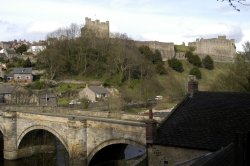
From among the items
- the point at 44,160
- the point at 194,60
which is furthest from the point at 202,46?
the point at 44,160

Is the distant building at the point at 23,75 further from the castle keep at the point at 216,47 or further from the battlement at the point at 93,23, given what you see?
the castle keep at the point at 216,47

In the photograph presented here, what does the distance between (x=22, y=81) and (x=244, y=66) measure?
39.1m

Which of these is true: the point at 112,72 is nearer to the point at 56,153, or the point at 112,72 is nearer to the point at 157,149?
the point at 56,153

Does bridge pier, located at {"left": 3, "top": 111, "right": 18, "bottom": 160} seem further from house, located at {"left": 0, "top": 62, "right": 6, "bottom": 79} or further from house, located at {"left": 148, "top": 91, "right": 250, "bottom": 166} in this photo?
house, located at {"left": 0, "top": 62, "right": 6, "bottom": 79}

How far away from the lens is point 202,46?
103562 mm

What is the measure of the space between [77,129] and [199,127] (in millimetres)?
11495

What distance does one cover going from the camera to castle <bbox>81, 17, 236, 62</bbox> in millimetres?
93375

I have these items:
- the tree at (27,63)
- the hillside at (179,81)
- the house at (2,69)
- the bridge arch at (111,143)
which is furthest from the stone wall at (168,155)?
the tree at (27,63)

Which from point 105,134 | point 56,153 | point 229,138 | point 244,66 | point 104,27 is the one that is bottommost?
point 56,153

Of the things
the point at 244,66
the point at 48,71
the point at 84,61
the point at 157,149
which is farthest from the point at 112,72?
the point at 157,149

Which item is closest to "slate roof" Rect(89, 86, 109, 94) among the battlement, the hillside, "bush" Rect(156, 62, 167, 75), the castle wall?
the hillside

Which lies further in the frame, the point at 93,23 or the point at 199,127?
the point at 93,23

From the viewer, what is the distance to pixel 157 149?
17328 millimetres

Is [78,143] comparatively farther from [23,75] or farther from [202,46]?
[202,46]
